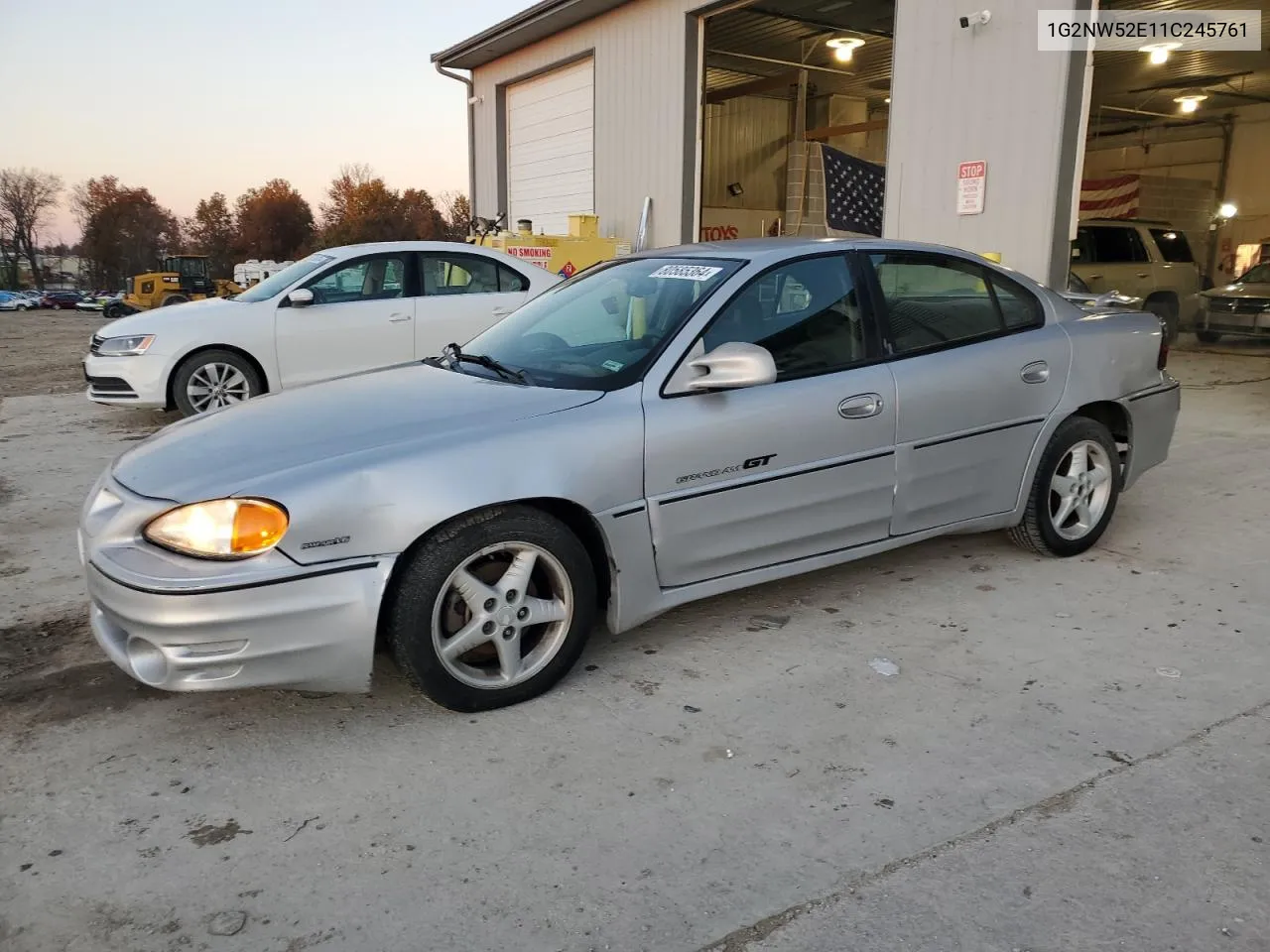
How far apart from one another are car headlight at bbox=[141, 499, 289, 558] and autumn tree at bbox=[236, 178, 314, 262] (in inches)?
3687

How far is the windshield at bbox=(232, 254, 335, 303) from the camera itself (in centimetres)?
798

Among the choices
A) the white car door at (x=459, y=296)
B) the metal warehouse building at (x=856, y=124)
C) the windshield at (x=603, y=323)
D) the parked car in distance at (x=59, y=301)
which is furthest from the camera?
the parked car in distance at (x=59, y=301)

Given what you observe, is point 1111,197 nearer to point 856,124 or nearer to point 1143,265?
point 856,124

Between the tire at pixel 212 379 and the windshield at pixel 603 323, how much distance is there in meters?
4.33

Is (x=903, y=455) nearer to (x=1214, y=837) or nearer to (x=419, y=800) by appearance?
(x=1214, y=837)

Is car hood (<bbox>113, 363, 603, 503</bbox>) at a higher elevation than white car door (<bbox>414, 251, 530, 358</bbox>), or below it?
below

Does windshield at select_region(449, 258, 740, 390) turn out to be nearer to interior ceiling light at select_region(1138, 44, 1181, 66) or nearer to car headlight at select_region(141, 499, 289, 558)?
car headlight at select_region(141, 499, 289, 558)

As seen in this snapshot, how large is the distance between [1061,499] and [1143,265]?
11.0 m

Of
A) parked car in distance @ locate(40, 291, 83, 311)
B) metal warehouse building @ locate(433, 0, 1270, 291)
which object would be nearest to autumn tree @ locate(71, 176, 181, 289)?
parked car in distance @ locate(40, 291, 83, 311)

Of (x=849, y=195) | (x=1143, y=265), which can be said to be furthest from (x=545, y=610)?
(x=1143, y=265)

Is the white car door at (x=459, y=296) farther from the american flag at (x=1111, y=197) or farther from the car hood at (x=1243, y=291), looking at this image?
the american flag at (x=1111, y=197)

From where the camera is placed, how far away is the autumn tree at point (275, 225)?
9031 cm

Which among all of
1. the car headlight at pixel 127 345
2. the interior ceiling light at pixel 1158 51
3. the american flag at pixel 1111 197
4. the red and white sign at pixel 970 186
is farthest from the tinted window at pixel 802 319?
the american flag at pixel 1111 197

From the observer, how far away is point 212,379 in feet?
25.4
